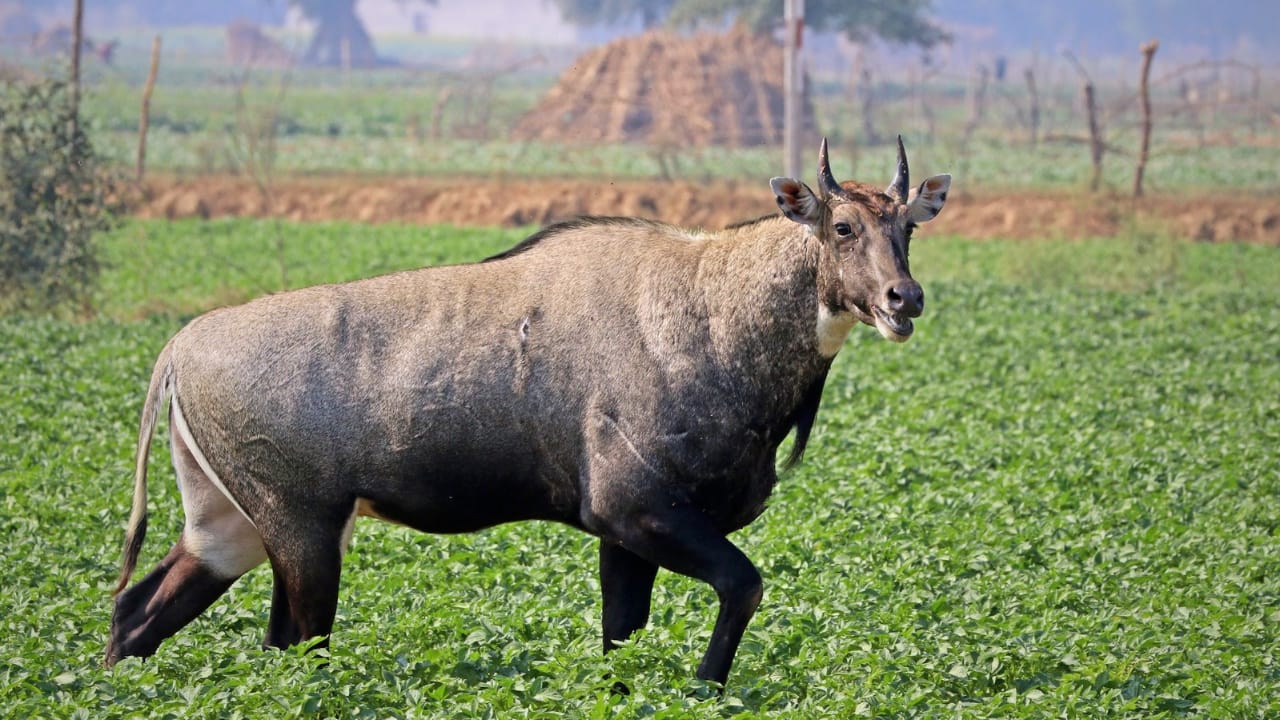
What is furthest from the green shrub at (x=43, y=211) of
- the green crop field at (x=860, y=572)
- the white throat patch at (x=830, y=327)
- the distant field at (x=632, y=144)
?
the white throat patch at (x=830, y=327)

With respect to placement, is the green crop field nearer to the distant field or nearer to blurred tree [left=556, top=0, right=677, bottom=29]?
the distant field

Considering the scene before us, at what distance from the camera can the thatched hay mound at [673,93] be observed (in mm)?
40062

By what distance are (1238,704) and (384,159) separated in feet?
117

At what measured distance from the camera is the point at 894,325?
6.25m

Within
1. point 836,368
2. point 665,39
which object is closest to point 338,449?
point 836,368

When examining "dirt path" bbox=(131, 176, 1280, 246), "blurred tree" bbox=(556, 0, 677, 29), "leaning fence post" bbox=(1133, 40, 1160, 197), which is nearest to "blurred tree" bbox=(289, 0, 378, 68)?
"blurred tree" bbox=(556, 0, 677, 29)

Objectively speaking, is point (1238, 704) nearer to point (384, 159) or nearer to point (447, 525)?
point (447, 525)

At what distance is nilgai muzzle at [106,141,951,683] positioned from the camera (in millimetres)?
6602

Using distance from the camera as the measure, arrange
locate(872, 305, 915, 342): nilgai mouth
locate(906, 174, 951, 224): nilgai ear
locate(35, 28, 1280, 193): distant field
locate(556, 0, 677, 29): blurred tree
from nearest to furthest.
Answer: locate(872, 305, 915, 342): nilgai mouth
locate(906, 174, 951, 224): nilgai ear
locate(35, 28, 1280, 193): distant field
locate(556, 0, 677, 29): blurred tree

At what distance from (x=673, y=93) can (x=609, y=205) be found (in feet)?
32.0

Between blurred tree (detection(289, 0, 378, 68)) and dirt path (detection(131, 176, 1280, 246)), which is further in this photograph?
blurred tree (detection(289, 0, 378, 68))

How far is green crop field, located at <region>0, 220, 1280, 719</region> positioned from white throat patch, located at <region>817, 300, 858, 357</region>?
1.23 m

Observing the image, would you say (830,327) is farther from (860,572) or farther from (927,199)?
(860,572)

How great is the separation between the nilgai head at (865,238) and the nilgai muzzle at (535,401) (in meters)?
0.01
